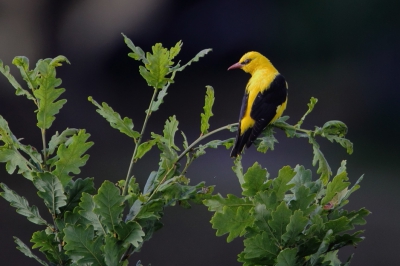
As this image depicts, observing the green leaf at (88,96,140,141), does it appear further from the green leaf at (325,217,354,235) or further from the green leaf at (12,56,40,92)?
the green leaf at (325,217,354,235)

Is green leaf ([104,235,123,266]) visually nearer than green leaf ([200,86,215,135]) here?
Yes

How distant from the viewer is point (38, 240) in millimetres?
598

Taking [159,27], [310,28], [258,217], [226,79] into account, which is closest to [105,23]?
[159,27]

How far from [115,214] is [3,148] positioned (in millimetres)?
143

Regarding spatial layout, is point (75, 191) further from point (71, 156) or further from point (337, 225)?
point (337, 225)

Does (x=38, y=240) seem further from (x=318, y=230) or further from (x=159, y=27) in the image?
(x=159, y=27)

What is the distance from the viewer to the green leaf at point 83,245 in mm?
550

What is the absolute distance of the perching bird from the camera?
1.15m

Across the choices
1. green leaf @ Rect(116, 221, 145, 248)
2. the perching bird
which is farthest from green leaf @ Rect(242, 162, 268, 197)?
the perching bird

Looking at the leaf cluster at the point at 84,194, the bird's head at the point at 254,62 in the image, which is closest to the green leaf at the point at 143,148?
the leaf cluster at the point at 84,194

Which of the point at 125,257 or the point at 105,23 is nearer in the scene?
the point at 125,257

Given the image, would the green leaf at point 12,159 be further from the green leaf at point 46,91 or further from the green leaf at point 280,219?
the green leaf at point 280,219

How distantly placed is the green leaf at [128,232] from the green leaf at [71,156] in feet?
0.27

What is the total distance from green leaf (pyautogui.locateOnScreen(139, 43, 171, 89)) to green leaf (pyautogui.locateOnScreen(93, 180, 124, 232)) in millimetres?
146
